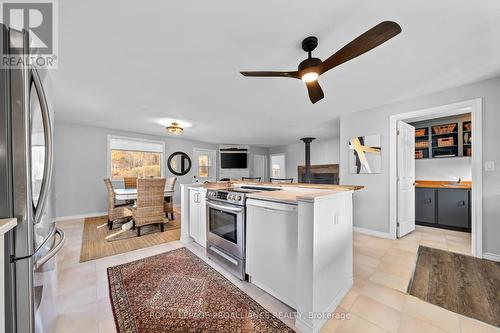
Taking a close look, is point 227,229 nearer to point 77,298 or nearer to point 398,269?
point 77,298

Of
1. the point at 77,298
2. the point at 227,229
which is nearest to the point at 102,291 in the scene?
the point at 77,298

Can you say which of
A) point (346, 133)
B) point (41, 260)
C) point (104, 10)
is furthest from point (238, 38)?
point (346, 133)

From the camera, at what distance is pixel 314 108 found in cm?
348

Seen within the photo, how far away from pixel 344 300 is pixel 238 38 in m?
2.50

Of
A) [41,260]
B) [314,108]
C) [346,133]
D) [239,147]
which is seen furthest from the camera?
[239,147]

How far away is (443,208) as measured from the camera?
3646 millimetres

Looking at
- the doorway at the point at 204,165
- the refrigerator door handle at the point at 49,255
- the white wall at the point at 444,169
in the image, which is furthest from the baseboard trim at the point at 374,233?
the doorway at the point at 204,165

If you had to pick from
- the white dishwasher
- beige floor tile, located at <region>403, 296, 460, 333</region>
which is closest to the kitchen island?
the white dishwasher

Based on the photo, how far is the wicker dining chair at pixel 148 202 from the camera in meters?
3.20

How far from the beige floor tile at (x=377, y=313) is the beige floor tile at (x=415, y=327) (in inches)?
1.3

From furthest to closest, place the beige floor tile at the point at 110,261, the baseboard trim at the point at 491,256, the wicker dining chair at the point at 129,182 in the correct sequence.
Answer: the wicker dining chair at the point at 129,182 < the baseboard trim at the point at 491,256 < the beige floor tile at the point at 110,261

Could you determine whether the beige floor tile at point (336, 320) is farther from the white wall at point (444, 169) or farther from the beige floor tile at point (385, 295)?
the white wall at point (444, 169)

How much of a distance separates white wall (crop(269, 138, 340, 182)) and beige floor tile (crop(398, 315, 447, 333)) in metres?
5.47

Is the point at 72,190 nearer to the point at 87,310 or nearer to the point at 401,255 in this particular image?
the point at 87,310
